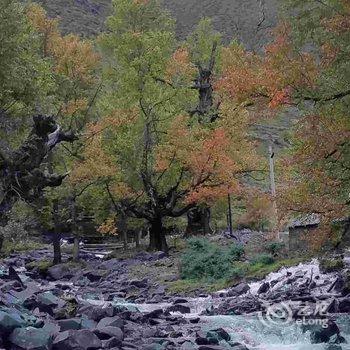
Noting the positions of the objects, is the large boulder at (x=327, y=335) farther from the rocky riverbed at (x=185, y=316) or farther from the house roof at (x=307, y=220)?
the house roof at (x=307, y=220)

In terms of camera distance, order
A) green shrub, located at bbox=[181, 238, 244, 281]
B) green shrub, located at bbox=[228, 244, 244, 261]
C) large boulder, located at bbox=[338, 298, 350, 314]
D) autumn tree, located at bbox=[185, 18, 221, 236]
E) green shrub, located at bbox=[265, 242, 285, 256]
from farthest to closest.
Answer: autumn tree, located at bbox=[185, 18, 221, 236], green shrub, located at bbox=[265, 242, 285, 256], green shrub, located at bbox=[228, 244, 244, 261], green shrub, located at bbox=[181, 238, 244, 281], large boulder, located at bbox=[338, 298, 350, 314]

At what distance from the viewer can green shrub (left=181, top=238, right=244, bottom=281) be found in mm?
21367

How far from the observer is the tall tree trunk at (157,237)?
27580 mm

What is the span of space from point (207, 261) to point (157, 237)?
6.48m

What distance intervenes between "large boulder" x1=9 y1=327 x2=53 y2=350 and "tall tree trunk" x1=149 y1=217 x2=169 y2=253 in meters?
18.0

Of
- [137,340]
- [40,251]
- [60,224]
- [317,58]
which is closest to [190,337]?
[137,340]

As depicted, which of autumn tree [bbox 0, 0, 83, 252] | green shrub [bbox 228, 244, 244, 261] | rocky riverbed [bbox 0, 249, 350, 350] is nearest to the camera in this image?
rocky riverbed [bbox 0, 249, 350, 350]

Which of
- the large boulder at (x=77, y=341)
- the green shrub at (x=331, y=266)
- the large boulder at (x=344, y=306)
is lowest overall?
the large boulder at (x=344, y=306)

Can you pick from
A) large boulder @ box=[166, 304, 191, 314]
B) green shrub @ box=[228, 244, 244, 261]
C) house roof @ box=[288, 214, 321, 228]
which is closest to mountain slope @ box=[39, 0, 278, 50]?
green shrub @ box=[228, 244, 244, 261]

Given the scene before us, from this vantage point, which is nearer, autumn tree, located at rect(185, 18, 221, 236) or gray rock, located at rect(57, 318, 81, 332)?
gray rock, located at rect(57, 318, 81, 332)

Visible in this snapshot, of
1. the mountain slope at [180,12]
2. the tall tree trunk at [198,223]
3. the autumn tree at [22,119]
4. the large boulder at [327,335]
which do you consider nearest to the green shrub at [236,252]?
the autumn tree at [22,119]

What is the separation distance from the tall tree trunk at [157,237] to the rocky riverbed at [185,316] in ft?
20.2

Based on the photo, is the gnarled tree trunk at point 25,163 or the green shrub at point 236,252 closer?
the gnarled tree trunk at point 25,163

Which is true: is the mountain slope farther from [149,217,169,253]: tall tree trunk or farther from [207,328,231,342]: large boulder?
[207,328,231,342]: large boulder
